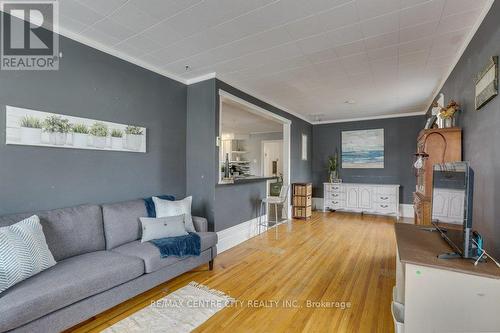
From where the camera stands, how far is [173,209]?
2.88 metres

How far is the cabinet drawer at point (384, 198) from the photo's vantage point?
5762 millimetres

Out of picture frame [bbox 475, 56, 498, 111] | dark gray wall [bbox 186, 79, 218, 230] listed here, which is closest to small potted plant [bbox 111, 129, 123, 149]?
dark gray wall [bbox 186, 79, 218, 230]

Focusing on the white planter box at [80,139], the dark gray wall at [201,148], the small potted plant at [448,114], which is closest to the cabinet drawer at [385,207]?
the small potted plant at [448,114]

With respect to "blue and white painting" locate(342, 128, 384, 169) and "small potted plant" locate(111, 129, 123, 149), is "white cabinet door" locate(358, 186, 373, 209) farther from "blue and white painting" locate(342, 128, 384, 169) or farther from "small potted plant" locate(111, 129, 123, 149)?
"small potted plant" locate(111, 129, 123, 149)

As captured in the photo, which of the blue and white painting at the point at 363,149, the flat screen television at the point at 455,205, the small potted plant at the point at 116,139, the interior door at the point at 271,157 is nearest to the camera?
the flat screen television at the point at 455,205

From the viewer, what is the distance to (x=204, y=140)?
356 centimetres

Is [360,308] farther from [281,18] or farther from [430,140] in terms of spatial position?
[281,18]

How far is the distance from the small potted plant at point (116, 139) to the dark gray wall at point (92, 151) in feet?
0.30

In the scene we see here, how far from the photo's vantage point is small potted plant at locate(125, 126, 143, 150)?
294 centimetres

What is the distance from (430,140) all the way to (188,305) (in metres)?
3.31

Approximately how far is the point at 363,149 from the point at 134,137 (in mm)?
5757

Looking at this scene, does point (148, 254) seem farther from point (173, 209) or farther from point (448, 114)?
point (448, 114)

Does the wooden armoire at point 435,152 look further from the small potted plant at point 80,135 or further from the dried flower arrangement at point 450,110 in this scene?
the small potted plant at point 80,135

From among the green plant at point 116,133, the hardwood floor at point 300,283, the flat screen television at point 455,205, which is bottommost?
the hardwood floor at point 300,283
